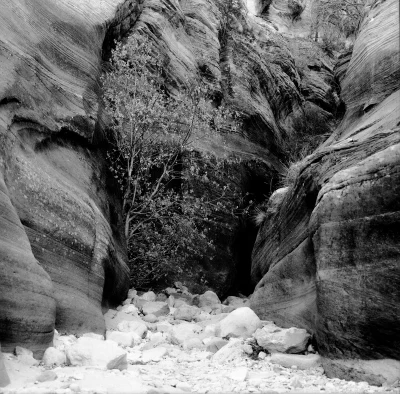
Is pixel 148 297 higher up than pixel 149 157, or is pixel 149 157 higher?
pixel 149 157

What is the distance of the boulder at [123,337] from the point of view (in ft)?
24.8

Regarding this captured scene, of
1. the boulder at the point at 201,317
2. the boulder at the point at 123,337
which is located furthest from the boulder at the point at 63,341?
the boulder at the point at 201,317

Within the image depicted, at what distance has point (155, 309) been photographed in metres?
10.3

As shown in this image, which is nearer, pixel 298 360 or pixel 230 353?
pixel 298 360

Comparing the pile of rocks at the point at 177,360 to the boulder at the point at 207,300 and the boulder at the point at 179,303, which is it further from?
the boulder at the point at 207,300

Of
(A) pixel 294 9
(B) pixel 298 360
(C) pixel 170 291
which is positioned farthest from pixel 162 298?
(A) pixel 294 9

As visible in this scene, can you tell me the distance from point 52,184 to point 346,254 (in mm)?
5005

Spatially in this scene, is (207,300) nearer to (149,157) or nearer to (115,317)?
(115,317)

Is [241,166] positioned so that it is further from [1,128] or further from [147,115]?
[1,128]

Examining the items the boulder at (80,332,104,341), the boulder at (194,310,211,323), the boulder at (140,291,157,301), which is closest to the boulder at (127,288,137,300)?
the boulder at (140,291,157,301)

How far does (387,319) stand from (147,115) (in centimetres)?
800

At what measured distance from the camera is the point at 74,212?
8.49m

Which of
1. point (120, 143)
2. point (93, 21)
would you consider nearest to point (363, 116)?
point (120, 143)

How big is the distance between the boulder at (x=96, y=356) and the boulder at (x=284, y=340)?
2.27m
